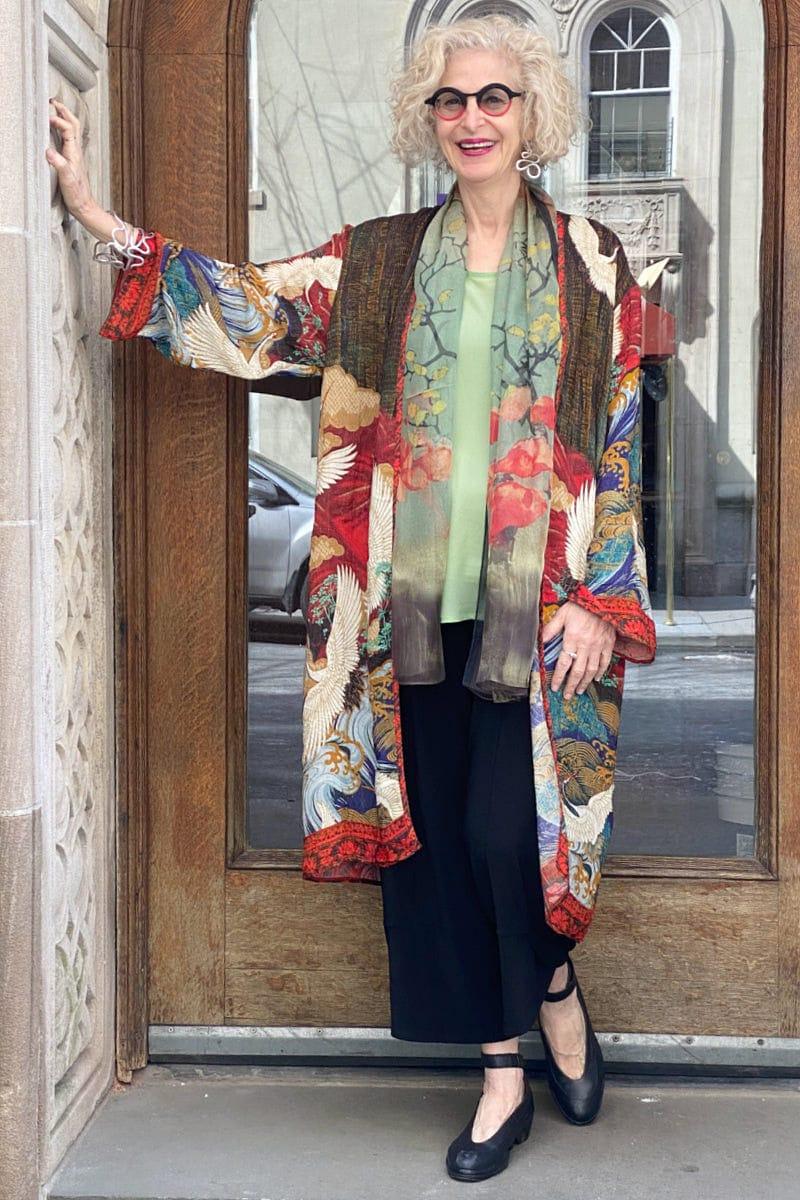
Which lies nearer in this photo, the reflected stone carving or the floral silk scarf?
the floral silk scarf

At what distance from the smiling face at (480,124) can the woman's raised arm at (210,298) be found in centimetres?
29

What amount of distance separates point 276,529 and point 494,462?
0.63 meters

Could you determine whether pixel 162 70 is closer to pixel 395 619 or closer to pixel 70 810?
pixel 395 619

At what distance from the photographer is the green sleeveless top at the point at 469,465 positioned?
2469 mm

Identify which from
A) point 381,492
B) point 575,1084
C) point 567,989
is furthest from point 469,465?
point 575,1084

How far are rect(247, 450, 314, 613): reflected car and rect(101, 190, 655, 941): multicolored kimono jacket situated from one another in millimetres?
228

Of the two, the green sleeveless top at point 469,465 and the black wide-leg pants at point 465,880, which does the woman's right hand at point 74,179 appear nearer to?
the green sleeveless top at point 469,465

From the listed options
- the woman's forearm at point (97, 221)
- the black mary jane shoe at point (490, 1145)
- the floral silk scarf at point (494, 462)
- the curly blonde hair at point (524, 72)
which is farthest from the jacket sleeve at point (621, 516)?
the woman's forearm at point (97, 221)

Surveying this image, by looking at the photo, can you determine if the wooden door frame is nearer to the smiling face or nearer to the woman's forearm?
the woman's forearm

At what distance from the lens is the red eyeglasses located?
243 centimetres

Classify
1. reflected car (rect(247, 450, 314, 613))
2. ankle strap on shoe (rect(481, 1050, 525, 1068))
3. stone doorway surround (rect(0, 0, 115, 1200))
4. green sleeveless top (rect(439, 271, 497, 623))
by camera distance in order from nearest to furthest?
1. stone doorway surround (rect(0, 0, 115, 1200))
2. green sleeveless top (rect(439, 271, 497, 623))
3. ankle strap on shoe (rect(481, 1050, 525, 1068))
4. reflected car (rect(247, 450, 314, 613))

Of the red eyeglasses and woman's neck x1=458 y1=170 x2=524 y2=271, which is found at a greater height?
the red eyeglasses

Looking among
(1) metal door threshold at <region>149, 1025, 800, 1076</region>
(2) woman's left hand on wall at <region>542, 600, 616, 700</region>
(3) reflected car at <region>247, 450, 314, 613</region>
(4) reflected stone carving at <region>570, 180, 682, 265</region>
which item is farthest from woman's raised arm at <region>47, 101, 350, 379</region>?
(1) metal door threshold at <region>149, 1025, 800, 1076</region>

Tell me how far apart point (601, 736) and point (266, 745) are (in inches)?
27.9
